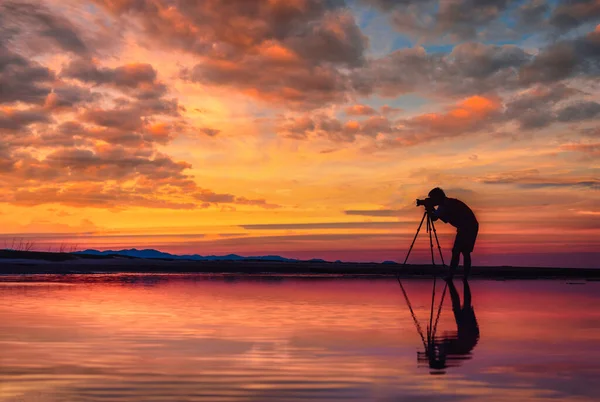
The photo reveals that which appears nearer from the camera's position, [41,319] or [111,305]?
[41,319]

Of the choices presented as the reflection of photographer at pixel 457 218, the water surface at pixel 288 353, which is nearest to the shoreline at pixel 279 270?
the reflection of photographer at pixel 457 218

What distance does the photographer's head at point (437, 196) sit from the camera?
30.6 meters

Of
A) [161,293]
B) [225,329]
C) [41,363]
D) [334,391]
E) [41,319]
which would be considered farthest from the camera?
[161,293]

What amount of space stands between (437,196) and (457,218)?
56.6 inches

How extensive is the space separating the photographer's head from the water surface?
13.5 meters

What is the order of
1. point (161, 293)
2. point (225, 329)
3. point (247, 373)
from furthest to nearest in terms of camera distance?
point (161, 293) < point (225, 329) < point (247, 373)

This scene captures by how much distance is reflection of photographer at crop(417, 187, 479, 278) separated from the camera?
2942cm

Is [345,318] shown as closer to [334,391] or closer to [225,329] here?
[225,329]

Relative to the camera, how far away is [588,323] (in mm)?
13516

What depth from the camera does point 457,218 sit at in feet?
97.9

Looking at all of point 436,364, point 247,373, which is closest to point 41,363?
point 247,373

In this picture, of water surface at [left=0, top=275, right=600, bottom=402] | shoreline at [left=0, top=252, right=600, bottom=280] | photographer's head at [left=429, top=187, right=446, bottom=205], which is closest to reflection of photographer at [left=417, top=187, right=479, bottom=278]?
photographer's head at [left=429, top=187, right=446, bottom=205]

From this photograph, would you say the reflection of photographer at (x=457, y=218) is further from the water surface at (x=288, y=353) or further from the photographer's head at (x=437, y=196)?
the water surface at (x=288, y=353)

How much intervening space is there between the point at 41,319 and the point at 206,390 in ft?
24.7
